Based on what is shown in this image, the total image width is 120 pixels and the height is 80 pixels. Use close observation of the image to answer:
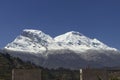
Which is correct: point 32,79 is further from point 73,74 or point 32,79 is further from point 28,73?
point 73,74

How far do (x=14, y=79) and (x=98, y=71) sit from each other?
21.4ft

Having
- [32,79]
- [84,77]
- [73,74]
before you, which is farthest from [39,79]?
[73,74]

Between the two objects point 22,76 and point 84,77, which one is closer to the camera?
point 22,76

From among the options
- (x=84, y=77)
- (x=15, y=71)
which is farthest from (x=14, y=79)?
(x=84, y=77)

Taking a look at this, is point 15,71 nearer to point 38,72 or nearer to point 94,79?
point 38,72

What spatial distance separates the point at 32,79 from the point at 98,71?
17.4 ft

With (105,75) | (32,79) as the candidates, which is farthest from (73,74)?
(32,79)

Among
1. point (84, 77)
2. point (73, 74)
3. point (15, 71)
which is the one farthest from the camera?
point (73, 74)

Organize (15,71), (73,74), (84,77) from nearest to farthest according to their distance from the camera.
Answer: (15,71), (84,77), (73,74)

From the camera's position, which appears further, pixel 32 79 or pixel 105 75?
pixel 105 75

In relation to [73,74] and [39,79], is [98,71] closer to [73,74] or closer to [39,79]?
[39,79]

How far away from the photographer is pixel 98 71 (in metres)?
29.7

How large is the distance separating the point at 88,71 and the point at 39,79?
3987mm

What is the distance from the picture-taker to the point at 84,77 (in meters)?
29.1
